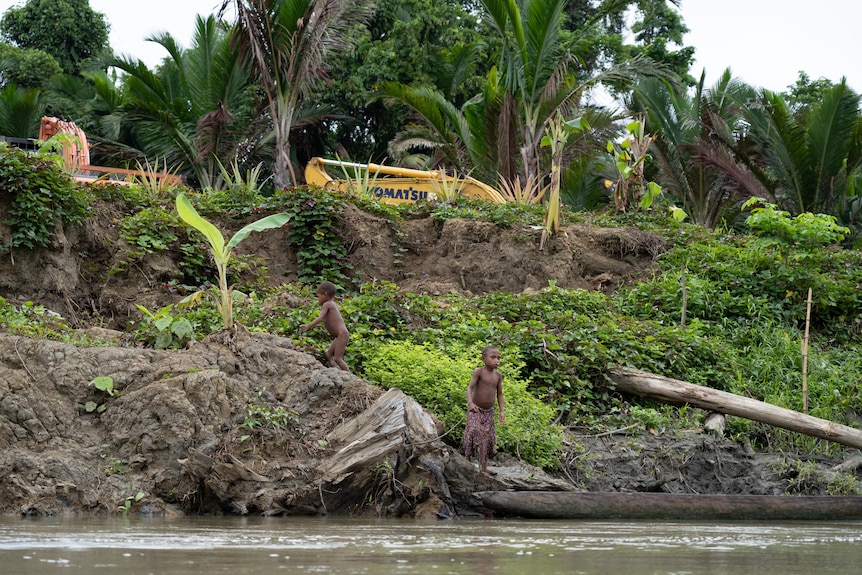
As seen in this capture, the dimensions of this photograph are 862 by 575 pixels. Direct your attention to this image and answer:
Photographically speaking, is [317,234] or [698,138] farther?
[698,138]

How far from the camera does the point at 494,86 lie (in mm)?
21938

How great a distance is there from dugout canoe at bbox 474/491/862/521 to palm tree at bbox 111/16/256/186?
1583 centimetres

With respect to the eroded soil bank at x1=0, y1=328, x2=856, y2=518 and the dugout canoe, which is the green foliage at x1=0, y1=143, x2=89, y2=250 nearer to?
the eroded soil bank at x1=0, y1=328, x2=856, y2=518

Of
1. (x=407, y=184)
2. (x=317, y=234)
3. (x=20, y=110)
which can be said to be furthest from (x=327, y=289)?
(x=20, y=110)

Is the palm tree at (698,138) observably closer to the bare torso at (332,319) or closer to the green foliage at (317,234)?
the green foliage at (317,234)

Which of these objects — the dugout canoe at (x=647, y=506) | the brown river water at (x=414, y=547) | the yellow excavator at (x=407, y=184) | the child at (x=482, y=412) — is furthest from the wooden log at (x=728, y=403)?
the yellow excavator at (x=407, y=184)

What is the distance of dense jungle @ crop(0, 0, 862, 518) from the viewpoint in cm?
793

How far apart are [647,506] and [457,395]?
2.04 meters

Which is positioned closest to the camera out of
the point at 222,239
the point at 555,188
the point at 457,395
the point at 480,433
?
the point at 480,433

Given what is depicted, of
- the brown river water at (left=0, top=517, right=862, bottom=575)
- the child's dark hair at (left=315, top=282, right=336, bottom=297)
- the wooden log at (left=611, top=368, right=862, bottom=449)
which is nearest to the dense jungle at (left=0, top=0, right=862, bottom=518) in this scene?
the wooden log at (left=611, top=368, right=862, bottom=449)

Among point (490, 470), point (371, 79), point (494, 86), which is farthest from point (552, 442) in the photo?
point (371, 79)

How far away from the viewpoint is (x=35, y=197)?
39.6 feet

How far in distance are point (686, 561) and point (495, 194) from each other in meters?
12.9

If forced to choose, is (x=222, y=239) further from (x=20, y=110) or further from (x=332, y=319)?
(x=20, y=110)
